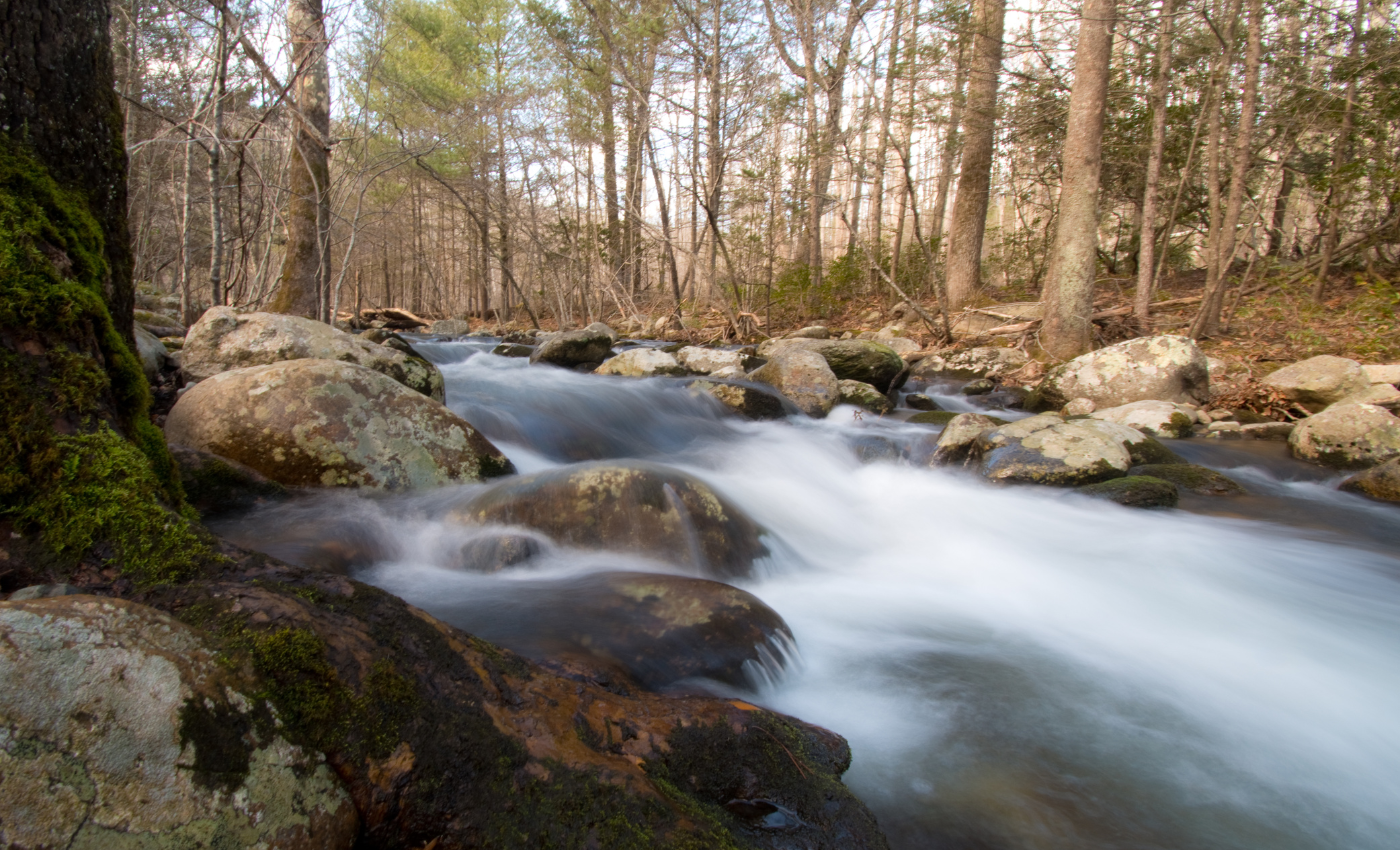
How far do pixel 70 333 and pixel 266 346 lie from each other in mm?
3667

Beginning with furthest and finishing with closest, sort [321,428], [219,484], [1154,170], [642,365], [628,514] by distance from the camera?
[1154,170]
[642,365]
[321,428]
[628,514]
[219,484]

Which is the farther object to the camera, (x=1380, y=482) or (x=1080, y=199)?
(x=1080, y=199)

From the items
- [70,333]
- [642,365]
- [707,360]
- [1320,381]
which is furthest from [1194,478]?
[70,333]

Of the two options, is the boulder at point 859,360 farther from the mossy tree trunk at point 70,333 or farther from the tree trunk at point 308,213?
the mossy tree trunk at point 70,333

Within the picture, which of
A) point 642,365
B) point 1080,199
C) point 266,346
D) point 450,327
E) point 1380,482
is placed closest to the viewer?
point 266,346

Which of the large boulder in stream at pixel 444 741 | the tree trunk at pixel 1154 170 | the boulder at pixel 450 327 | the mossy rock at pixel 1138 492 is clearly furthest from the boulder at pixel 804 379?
the boulder at pixel 450 327

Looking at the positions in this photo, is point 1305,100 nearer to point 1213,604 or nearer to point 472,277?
point 1213,604

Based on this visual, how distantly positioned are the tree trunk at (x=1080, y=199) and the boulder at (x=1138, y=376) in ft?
4.02

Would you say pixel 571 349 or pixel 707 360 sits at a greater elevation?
pixel 571 349

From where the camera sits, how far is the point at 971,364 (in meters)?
10.5

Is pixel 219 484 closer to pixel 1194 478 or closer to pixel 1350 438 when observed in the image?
pixel 1194 478


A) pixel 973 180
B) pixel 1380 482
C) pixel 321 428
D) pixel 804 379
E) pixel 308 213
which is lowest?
pixel 1380 482

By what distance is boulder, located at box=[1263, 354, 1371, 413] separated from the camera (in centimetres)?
758

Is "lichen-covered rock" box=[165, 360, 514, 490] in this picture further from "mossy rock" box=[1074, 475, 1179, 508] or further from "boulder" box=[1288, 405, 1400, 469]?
"boulder" box=[1288, 405, 1400, 469]
